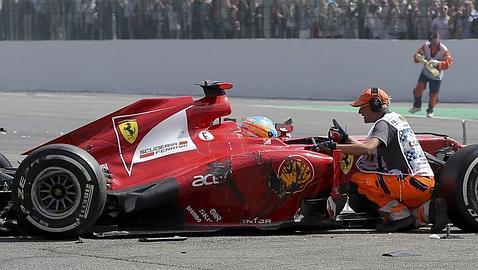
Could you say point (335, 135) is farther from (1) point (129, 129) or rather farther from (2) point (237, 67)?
(2) point (237, 67)

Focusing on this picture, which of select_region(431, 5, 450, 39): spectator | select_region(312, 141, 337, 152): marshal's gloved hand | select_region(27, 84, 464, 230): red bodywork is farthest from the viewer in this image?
select_region(431, 5, 450, 39): spectator

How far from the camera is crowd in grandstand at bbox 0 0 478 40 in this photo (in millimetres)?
24000

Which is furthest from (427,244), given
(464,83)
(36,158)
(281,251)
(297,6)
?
(297,6)

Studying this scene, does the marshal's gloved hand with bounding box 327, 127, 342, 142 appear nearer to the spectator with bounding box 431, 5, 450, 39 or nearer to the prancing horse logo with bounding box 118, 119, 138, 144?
the prancing horse logo with bounding box 118, 119, 138, 144

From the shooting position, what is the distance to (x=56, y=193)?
25.5 feet

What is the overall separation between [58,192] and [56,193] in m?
0.02

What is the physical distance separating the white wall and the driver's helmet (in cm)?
1529

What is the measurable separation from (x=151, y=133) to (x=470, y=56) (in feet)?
53.2

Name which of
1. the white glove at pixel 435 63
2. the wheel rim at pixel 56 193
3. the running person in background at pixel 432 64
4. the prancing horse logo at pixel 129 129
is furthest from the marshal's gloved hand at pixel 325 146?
the white glove at pixel 435 63

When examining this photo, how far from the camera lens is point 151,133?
8195mm

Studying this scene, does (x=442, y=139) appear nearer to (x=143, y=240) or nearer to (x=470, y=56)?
(x=143, y=240)

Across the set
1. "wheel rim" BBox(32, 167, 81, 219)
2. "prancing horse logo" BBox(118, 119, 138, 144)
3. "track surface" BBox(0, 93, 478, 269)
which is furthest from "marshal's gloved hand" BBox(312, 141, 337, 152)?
"wheel rim" BBox(32, 167, 81, 219)

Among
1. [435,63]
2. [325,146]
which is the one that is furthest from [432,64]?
[325,146]

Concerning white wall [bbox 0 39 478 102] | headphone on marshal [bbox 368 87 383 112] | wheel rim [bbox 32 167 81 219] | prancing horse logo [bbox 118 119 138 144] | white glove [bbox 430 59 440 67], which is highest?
headphone on marshal [bbox 368 87 383 112]
